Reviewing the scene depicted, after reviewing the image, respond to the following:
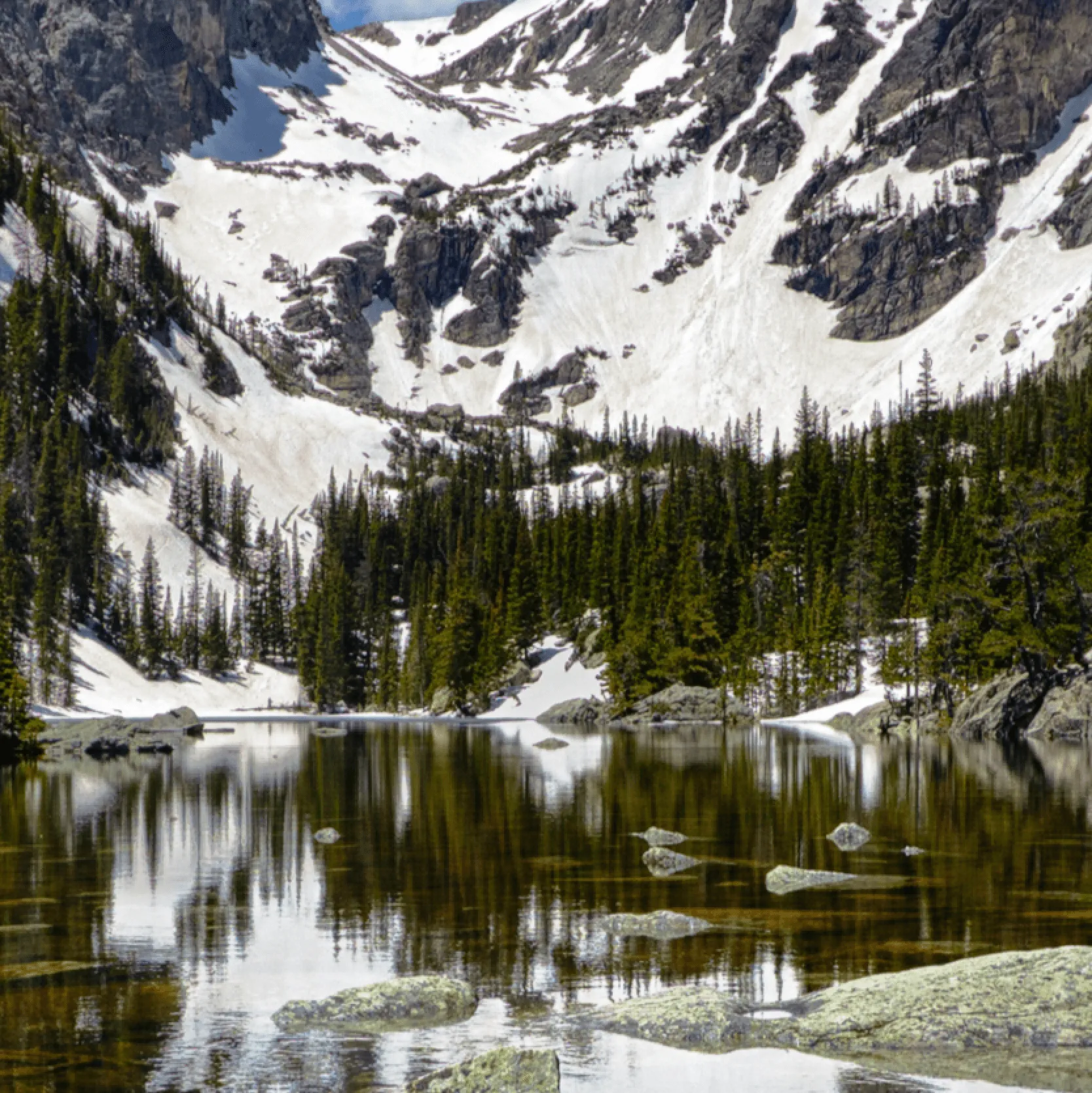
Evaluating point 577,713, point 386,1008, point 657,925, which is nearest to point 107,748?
point 577,713

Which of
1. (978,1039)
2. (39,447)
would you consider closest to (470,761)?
(978,1039)

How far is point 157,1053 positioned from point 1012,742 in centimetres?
6591

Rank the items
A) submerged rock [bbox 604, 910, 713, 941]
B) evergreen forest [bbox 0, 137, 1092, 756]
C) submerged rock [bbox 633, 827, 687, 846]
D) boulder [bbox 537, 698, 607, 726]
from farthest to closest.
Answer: boulder [bbox 537, 698, 607, 726]
evergreen forest [bbox 0, 137, 1092, 756]
submerged rock [bbox 633, 827, 687, 846]
submerged rock [bbox 604, 910, 713, 941]

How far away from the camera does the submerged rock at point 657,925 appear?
2209 cm

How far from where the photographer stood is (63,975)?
64.5 ft

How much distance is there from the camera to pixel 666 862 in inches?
1151

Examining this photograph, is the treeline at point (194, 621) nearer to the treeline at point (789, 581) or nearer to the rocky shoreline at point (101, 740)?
the treeline at point (789, 581)

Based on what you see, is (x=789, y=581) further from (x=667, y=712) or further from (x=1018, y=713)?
(x=1018, y=713)

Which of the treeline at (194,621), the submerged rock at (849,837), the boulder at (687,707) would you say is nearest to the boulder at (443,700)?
the boulder at (687,707)

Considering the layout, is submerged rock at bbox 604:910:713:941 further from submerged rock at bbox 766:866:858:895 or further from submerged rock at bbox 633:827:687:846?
submerged rock at bbox 633:827:687:846

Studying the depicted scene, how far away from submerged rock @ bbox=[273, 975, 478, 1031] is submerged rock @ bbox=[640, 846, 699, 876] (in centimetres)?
1110

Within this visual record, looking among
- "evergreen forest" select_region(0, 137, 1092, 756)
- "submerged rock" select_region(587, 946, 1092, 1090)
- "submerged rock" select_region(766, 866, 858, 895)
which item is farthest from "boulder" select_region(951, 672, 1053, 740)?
"submerged rock" select_region(587, 946, 1092, 1090)

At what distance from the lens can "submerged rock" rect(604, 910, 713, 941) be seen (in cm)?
2209

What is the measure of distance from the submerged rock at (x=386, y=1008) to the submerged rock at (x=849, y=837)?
1658cm
